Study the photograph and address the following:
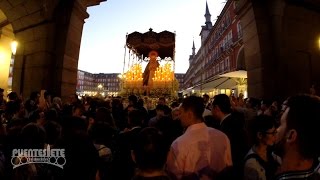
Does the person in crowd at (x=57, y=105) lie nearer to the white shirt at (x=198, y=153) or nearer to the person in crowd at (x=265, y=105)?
the white shirt at (x=198, y=153)

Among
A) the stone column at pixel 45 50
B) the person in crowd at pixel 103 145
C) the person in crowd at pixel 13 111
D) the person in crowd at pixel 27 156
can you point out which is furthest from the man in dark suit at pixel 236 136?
the stone column at pixel 45 50

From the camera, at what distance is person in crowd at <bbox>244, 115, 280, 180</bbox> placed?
2.67m

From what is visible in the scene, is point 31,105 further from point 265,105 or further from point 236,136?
point 265,105

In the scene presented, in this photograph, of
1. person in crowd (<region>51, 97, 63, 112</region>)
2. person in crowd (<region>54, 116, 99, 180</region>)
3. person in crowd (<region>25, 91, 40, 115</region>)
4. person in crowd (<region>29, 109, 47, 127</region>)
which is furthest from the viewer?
person in crowd (<region>51, 97, 63, 112</region>)

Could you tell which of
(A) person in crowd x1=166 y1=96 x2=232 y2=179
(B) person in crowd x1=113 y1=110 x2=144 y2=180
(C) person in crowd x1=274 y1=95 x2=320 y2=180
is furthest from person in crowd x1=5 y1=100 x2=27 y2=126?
(C) person in crowd x1=274 y1=95 x2=320 y2=180

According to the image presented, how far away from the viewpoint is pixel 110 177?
130 inches

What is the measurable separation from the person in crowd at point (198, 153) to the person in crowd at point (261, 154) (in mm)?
284

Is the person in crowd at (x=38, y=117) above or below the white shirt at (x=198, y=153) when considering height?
above

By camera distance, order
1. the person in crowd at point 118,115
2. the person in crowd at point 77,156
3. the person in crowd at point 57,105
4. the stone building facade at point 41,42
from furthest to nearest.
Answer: the stone building facade at point 41,42, the person in crowd at point 118,115, the person in crowd at point 57,105, the person in crowd at point 77,156

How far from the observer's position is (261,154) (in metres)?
2.92
